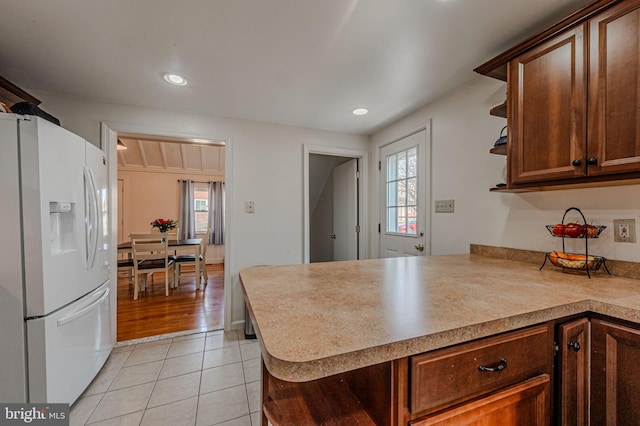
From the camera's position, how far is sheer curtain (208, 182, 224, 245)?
6.01 meters

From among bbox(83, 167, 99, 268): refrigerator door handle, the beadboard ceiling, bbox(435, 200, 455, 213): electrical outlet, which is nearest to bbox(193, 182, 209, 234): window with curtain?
the beadboard ceiling

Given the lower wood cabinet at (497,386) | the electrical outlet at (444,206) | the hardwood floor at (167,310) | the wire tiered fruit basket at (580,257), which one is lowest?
the hardwood floor at (167,310)

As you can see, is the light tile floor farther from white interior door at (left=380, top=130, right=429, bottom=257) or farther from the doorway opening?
white interior door at (left=380, top=130, right=429, bottom=257)

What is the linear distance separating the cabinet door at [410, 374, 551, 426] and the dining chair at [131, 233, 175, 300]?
3.92 meters

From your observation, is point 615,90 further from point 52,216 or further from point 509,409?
point 52,216

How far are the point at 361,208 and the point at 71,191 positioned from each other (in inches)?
107

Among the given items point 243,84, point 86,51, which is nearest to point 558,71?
point 243,84

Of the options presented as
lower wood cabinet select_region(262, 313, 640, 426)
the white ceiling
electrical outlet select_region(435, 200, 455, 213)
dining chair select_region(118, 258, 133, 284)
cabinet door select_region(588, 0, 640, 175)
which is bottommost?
dining chair select_region(118, 258, 133, 284)

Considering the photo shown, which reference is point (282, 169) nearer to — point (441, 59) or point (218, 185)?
point (441, 59)

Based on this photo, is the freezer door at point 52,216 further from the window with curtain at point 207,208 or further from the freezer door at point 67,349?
the window with curtain at point 207,208

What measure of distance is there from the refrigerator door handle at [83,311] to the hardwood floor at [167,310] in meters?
0.76

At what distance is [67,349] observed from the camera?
1.54 meters

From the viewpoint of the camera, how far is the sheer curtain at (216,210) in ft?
19.7

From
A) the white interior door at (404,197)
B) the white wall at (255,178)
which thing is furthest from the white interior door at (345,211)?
the white wall at (255,178)
